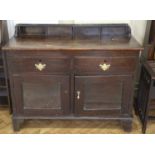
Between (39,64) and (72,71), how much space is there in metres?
0.22

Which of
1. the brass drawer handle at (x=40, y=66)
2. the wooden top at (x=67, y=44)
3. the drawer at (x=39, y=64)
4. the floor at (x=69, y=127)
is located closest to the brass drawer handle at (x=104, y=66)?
the wooden top at (x=67, y=44)

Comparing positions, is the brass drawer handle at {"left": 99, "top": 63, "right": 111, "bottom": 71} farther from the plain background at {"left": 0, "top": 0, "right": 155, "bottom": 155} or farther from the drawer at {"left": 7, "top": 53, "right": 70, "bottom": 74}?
the plain background at {"left": 0, "top": 0, "right": 155, "bottom": 155}

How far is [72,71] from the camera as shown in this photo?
4.50 ft

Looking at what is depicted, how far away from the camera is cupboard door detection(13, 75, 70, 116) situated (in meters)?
1.40

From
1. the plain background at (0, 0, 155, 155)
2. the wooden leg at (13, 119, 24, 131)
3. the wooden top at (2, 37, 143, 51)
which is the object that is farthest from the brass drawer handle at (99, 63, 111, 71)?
the plain background at (0, 0, 155, 155)

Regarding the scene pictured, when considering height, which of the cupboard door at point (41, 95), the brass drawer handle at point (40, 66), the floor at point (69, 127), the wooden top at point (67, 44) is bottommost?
the floor at point (69, 127)

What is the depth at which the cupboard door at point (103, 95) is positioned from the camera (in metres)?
1.40

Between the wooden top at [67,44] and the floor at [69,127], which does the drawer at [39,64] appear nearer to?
the wooden top at [67,44]
